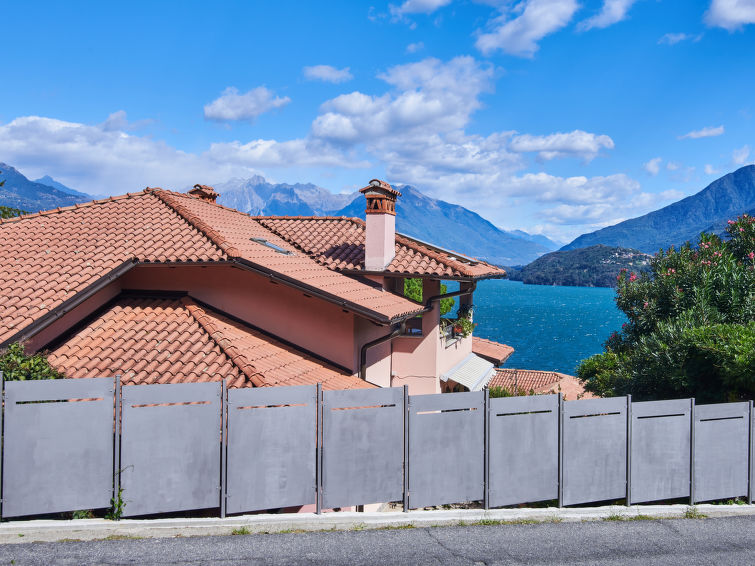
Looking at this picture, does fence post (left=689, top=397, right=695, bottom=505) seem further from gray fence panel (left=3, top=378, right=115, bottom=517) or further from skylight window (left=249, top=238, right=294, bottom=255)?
skylight window (left=249, top=238, right=294, bottom=255)

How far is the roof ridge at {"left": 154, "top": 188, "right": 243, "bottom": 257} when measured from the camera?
43.4 ft

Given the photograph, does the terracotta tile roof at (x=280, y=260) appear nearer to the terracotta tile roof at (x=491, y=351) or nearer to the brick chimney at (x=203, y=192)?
the brick chimney at (x=203, y=192)

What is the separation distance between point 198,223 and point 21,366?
21.8 feet

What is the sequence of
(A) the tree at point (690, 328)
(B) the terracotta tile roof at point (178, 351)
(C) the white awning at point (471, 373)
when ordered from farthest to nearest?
(C) the white awning at point (471, 373), (A) the tree at point (690, 328), (B) the terracotta tile roof at point (178, 351)

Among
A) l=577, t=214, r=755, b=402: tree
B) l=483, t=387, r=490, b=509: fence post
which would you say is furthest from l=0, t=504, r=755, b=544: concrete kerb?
l=577, t=214, r=755, b=402: tree

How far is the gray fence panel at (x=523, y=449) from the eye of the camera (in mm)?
8461

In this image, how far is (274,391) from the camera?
25.2ft

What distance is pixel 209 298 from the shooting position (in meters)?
14.0

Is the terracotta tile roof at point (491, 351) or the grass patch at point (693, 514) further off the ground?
the terracotta tile roof at point (491, 351)

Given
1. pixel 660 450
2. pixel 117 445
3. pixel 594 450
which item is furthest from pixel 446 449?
pixel 117 445

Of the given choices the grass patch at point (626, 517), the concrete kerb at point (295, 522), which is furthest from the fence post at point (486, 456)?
the grass patch at point (626, 517)

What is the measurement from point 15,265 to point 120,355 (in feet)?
13.6

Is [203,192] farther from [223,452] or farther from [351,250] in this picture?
[223,452]

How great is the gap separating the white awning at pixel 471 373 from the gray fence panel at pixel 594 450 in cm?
1076
